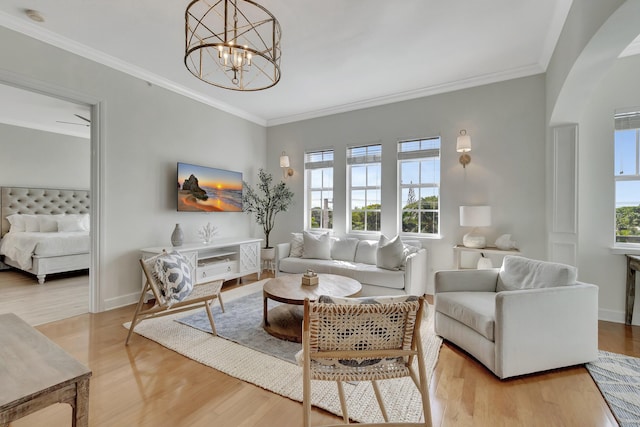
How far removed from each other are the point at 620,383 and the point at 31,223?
8.16 meters

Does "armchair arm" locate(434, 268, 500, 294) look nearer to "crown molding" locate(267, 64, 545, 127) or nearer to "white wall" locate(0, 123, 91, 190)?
"crown molding" locate(267, 64, 545, 127)

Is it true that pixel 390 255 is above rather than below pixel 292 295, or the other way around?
above

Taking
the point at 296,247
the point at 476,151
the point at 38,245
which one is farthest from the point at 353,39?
the point at 38,245

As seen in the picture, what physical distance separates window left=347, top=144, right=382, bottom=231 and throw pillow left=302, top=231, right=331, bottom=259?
0.68 m

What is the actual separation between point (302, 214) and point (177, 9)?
3.60 metres

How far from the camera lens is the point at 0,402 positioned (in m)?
0.86

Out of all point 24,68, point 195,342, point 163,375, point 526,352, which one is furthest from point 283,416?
point 24,68

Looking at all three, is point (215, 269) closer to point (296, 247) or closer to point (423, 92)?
point (296, 247)

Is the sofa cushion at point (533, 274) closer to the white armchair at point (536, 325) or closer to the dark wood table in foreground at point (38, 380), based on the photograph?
the white armchair at point (536, 325)

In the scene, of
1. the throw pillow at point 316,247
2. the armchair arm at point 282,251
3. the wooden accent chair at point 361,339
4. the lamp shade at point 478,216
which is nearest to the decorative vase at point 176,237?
the armchair arm at point 282,251

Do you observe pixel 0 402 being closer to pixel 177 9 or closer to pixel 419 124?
pixel 177 9

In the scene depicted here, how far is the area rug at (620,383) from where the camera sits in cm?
175

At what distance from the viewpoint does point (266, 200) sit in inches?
226

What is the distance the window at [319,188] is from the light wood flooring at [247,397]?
329 cm
